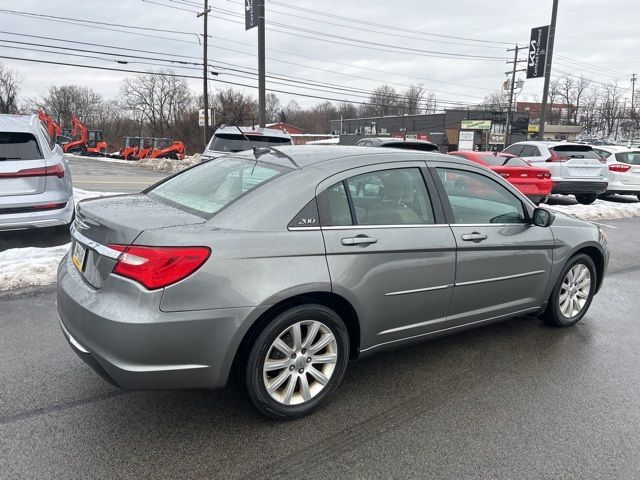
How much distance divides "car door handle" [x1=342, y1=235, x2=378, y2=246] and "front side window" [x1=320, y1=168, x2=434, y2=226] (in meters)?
0.11

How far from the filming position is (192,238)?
2.51 m

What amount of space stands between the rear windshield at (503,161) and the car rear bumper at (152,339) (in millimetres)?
10443

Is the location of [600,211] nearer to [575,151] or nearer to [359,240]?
[575,151]

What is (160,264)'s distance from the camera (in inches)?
96.3

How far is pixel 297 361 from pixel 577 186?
1232cm

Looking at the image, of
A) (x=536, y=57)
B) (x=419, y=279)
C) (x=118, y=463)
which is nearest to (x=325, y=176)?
(x=419, y=279)

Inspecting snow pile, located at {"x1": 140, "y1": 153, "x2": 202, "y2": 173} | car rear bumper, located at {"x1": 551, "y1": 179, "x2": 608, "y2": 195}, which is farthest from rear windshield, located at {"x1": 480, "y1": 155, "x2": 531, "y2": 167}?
snow pile, located at {"x1": 140, "y1": 153, "x2": 202, "y2": 173}

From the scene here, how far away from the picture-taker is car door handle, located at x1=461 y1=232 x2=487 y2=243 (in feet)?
11.3

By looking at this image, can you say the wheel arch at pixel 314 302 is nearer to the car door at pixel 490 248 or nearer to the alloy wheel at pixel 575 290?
the car door at pixel 490 248

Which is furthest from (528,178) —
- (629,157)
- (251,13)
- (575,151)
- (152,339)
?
(251,13)

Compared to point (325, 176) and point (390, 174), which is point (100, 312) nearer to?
point (325, 176)

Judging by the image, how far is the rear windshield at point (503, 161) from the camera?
37.9 ft

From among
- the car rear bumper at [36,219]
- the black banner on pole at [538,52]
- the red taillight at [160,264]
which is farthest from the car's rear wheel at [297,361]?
the black banner on pole at [538,52]

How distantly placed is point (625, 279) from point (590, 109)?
4446 inches
